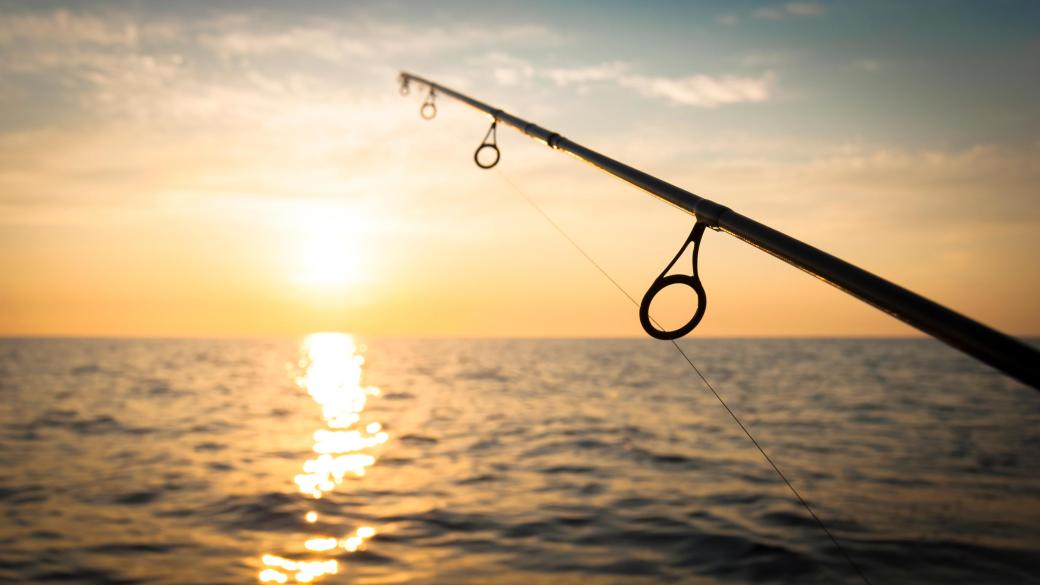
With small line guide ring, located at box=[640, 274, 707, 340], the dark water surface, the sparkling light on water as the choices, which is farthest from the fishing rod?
the sparkling light on water

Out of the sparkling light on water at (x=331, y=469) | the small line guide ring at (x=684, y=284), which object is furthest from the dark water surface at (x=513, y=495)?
the small line guide ring at (x=684, y=284)

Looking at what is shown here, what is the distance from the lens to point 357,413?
2209 cm

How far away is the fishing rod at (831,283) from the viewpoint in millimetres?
1288

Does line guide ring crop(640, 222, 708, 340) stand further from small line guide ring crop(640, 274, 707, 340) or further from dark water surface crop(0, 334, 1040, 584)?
dark water surface crop(0, 334, 1040, 584)

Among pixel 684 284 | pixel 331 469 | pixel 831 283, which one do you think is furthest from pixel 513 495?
pixel 831 283

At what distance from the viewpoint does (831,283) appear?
1.74 metres

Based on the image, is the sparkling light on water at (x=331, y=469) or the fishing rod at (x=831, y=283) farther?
the sparkling light on water at (x=331, y=469)

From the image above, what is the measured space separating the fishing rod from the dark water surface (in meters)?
5.75

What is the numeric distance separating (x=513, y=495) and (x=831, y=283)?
9669 mm

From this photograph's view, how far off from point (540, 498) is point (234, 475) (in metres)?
5.75

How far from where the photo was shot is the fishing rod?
1288mm

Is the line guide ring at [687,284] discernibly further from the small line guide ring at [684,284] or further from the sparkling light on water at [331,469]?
the sparkling light on water at [331,469]

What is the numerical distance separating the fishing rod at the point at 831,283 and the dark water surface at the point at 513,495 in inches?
226

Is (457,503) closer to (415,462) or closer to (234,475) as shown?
(415,462)
